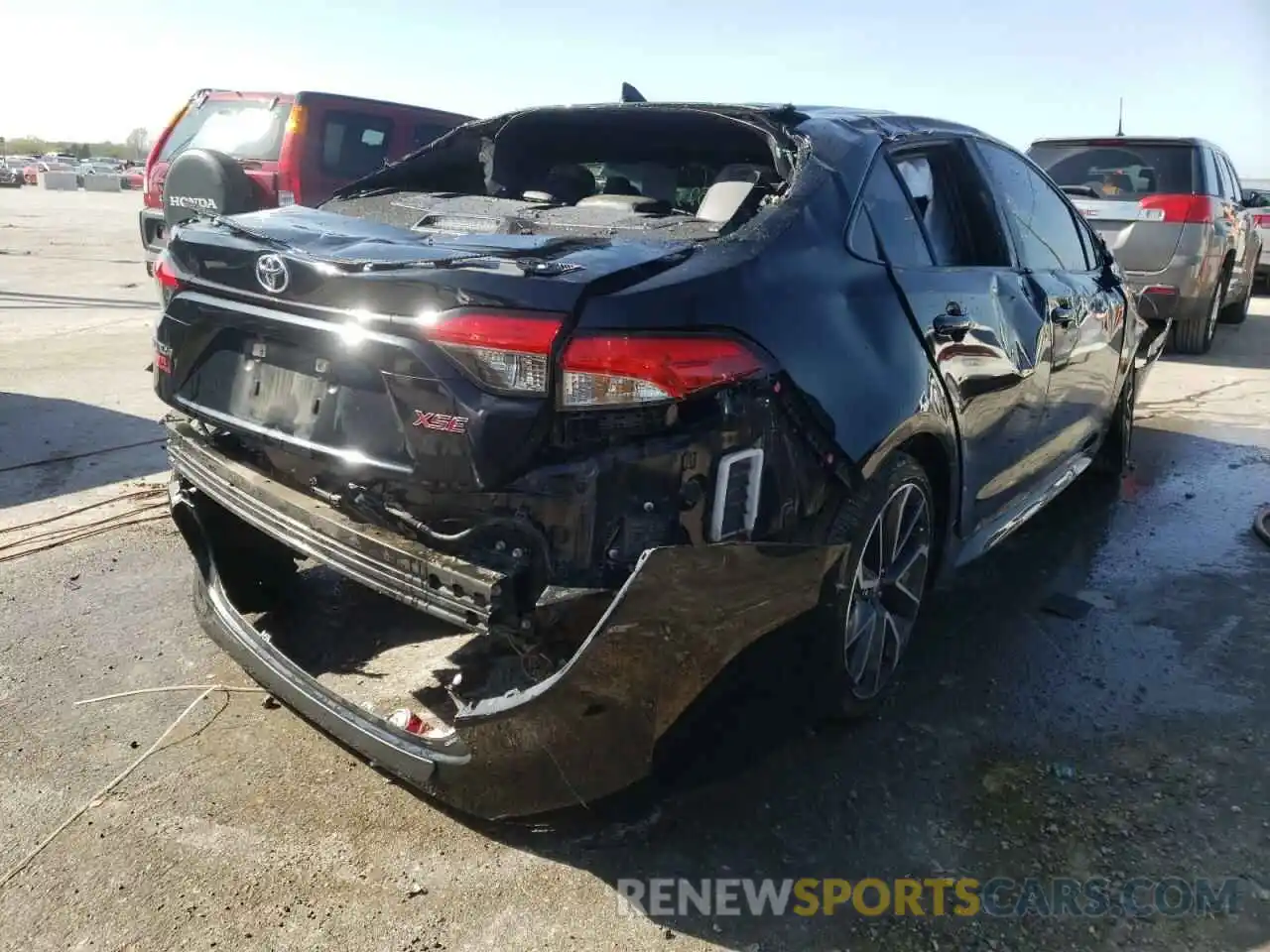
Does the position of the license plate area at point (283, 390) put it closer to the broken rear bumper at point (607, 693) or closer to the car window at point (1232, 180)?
the broken rear bumper at point (607, 693)

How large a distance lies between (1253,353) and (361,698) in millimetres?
9890

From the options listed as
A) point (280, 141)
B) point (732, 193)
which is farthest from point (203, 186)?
point (732, 193)

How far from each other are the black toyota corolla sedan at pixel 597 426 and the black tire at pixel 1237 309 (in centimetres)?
937

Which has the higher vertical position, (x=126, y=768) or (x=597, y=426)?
(x=597, y=426)

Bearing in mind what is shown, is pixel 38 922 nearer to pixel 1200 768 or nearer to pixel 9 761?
pixel 9 761

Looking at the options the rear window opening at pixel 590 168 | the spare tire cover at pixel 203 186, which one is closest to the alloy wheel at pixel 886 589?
the rear window opening at pixel 590 168

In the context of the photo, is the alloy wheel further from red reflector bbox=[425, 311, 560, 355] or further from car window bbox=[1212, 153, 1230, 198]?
car window bbox=[1212, 153, 1230, 198]

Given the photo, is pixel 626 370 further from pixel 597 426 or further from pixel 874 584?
pixel 874 584

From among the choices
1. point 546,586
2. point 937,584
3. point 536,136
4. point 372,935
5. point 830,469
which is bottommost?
point 372,935

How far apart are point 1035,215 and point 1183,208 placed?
18.5ft

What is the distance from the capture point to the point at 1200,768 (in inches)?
112

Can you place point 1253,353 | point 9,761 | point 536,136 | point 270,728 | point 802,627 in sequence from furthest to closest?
point 1253,353 < point 536,136 < point 270,728 < point 9,761 < point 802,627

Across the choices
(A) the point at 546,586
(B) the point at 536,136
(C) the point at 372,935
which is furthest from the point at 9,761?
(B) the point at 536,136

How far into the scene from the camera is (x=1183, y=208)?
866 centimetres
